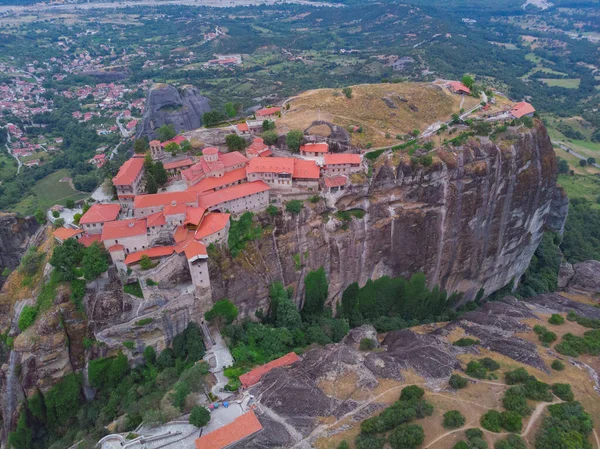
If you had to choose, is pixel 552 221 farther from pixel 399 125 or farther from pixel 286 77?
pixel 286 77

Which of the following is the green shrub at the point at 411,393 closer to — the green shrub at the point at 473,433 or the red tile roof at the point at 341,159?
the green shrub at the point at 473,433

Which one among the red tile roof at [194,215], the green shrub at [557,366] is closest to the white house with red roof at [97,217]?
the red tile roof at [194,215]

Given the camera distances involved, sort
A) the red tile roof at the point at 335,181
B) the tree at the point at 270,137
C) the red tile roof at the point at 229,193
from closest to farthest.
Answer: the red tile roof at the point at 229,193 < the red tile roof at the point at 335,181 < the tree at the point at 270,137

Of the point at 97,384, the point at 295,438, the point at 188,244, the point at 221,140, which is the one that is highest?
the point at 221,140

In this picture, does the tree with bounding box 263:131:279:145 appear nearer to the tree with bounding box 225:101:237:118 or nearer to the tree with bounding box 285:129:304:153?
the tree with bounding box 285:129:304:153

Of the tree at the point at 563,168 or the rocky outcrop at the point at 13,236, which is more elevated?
the rocky outcrop at the point at 13,236

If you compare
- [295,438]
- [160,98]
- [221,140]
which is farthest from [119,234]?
[160,98]
